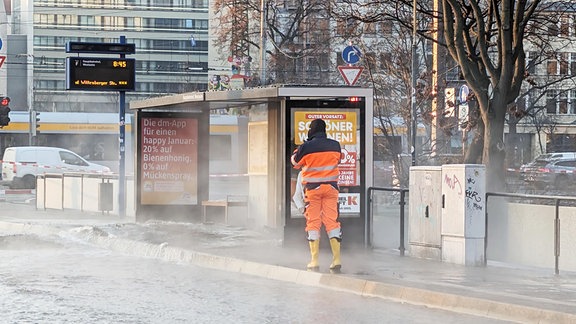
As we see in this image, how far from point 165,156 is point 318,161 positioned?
8.33 metres

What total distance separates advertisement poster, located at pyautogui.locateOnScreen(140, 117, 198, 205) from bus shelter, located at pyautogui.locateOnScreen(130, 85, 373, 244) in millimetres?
20

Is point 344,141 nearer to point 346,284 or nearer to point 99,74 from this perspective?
point 346,284

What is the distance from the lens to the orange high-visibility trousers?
42.5 feet

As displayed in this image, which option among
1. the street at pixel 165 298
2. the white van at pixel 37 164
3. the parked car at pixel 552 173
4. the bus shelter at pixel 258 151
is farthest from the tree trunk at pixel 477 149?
the white van at pixel 37 164

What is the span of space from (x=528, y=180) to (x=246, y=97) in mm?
18943

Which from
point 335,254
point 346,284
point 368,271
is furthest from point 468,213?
point 346,284

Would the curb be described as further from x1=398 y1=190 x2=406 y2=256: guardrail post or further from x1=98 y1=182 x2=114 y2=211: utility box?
x1=98 y1=182 x2=114 y2=211: utility box

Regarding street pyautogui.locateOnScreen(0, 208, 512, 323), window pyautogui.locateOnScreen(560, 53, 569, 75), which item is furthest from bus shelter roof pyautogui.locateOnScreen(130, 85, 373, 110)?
window pyautogui.locateOnScreen(560, 53, 569, 75)

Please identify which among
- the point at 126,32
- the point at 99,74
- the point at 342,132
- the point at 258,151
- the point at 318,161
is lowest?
the point at 318,161

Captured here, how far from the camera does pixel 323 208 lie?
42.6ft

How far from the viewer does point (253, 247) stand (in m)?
16.2

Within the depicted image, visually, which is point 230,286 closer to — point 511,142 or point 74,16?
point 511,142

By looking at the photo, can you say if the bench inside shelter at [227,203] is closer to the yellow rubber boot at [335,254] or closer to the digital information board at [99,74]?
the digital information board at [99,74]

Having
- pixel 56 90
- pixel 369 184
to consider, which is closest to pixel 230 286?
pixel 369 184
